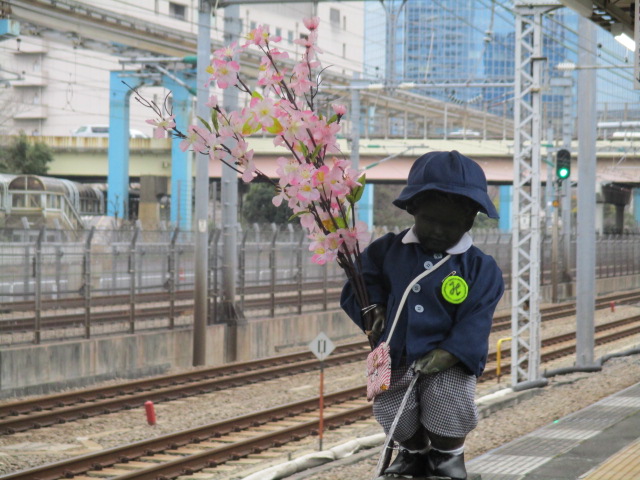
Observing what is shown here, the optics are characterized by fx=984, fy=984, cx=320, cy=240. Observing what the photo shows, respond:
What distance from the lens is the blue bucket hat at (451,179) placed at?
4109mm

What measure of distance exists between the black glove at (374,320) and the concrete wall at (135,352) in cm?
1124

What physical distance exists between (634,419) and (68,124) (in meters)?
59.6

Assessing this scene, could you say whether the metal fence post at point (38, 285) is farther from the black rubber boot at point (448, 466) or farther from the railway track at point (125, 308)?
the black rubber boot at point (448, 466)

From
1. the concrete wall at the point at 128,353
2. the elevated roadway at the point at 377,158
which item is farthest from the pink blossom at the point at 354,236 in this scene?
the elevated roadway at the point at 377,158

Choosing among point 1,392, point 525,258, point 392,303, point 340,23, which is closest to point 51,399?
point 1,392

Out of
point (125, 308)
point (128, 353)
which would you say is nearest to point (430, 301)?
point (128, 353)

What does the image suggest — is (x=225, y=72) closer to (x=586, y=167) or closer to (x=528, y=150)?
(x=528, y=150)

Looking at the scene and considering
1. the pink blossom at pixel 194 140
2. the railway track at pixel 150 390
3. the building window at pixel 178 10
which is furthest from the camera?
the building window at pixel 178 10

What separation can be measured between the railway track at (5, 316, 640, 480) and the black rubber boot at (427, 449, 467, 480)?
18.4 ft

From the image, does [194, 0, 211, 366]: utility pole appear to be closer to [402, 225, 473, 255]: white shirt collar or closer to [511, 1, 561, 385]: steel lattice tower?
[511, 1, 561, 385]: steel lattice tower

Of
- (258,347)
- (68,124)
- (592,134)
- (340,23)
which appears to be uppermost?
(340,23)

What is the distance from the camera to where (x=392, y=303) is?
4.18 metres

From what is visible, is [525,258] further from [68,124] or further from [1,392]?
[68,124]

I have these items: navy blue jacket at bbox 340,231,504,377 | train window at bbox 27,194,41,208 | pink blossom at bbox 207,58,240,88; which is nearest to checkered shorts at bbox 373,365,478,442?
navy blue jacket at bbox 340,231,504,377
